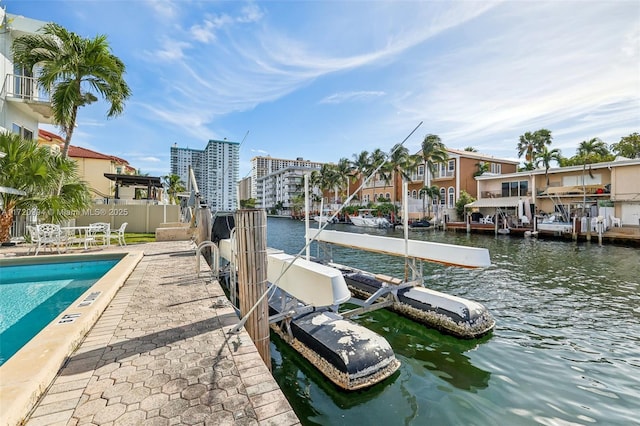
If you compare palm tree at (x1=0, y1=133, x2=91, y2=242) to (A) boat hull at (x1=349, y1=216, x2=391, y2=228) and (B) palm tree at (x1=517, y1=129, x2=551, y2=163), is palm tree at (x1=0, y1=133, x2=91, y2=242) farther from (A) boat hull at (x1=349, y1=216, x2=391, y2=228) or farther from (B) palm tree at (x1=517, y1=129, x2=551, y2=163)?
(B) palm tree at (x1=517, y1=129, x2=551, y2=163)

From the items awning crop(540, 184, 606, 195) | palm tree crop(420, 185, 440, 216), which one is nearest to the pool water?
awning crop(540, 184, 606, 195)

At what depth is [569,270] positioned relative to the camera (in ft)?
43.3

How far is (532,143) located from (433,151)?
53.7 feet

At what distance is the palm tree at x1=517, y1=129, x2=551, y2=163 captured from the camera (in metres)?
43.2

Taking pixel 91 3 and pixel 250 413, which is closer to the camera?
pixel 250 413

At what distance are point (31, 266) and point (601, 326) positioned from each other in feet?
48.1

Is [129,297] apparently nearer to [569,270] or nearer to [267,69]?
[267,69]

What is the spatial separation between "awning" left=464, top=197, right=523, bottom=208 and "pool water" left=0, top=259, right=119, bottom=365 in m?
35.8

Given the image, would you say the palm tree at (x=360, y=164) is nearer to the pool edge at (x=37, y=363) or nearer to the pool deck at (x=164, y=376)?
the pool deck at (x=164, y=376)

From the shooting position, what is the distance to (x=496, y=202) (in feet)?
113

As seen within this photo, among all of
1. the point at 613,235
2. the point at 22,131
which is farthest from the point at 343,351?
the point at 613,235

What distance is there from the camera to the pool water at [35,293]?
496 cm

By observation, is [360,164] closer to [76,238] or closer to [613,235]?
[613,235]

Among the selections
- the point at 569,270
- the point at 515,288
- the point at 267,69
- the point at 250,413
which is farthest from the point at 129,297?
the point at 569,270
